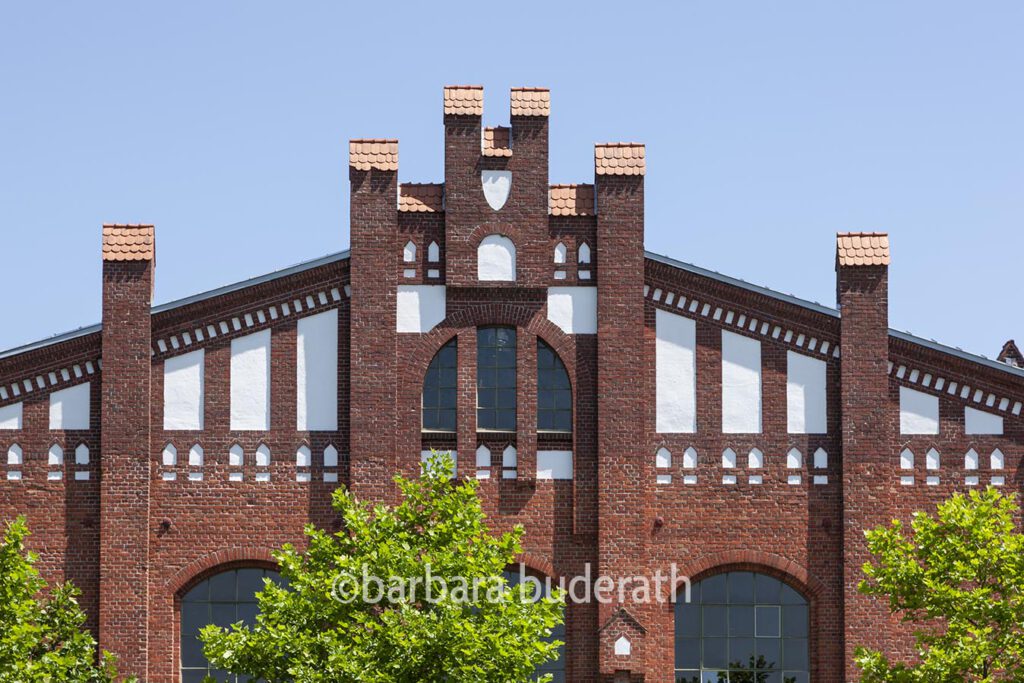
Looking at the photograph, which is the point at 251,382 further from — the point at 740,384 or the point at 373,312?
the point at 740,384

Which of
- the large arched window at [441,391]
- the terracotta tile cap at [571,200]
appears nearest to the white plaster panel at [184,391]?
the large arched window at [441,391]

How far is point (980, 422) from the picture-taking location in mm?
36156

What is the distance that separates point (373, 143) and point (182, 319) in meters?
5.07

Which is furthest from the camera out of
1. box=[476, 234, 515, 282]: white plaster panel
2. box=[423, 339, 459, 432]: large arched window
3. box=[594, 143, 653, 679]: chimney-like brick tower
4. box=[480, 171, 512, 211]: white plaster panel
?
box=[480, 171, 512, 211]: white plaster panel

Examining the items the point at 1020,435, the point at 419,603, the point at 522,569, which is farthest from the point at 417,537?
the point at 1020,435

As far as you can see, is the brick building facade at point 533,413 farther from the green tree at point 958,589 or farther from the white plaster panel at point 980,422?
the green tree at point 958,589

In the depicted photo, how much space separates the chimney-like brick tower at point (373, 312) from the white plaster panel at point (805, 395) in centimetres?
777

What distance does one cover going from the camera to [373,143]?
36312 mm

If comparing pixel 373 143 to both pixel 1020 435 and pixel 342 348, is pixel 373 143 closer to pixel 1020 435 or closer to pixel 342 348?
pixel 342 348

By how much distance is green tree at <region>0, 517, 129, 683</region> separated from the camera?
3200 cm

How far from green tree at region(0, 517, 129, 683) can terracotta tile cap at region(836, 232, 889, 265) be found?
15982 mm

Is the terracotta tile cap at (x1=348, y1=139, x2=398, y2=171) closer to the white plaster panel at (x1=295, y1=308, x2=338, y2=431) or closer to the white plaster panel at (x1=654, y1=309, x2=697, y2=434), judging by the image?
the white plaster panel at (x1=295, y1=308, x2=338, y2=431)

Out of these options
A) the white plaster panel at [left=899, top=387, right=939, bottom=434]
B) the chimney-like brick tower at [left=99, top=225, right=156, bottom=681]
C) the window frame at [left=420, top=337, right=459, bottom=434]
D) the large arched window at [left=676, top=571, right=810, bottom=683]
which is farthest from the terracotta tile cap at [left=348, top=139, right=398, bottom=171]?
the white plaster panel at [left=899, top=387, right=939, bottom=434]

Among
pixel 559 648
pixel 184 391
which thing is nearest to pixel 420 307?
pixel 184 391
